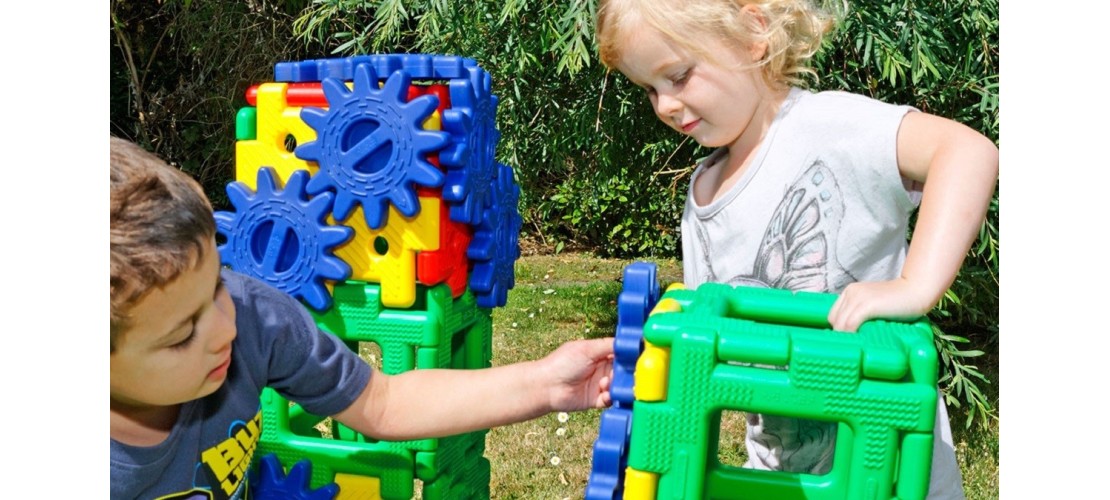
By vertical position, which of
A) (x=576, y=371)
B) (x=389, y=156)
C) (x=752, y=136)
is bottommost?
(x=576, y=371)

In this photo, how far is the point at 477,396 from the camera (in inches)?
73.4

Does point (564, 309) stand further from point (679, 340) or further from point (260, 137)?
point (679, 340)

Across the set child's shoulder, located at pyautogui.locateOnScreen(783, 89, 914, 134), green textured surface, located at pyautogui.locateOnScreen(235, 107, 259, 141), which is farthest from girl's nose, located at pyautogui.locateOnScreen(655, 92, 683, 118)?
green textured surface, located at pyautogui.locateOnScreen(235, 107, 259, 141)

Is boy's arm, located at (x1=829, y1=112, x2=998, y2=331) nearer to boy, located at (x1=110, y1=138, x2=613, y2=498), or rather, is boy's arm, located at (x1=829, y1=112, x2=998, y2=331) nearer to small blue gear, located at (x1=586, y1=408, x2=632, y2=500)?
small blue gear, located at (x1=586, y1=408, x2=632, y2=500)

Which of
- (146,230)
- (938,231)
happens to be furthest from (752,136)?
(146,230)

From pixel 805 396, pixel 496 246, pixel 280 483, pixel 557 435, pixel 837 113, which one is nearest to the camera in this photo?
pixel 805 396

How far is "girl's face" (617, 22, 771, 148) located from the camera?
201 cm

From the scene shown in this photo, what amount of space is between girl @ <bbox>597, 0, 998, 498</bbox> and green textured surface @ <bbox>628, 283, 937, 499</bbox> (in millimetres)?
494

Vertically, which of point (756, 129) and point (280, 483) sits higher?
point (756, 129)

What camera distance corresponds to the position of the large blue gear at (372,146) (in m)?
2.44

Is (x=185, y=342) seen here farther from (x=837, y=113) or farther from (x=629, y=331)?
(x=837, y=113)

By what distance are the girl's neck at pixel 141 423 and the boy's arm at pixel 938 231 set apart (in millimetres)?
1095

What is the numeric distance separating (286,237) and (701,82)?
111 cm

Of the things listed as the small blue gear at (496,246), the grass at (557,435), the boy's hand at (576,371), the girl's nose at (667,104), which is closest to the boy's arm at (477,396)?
the boy's hand at (576,371)
